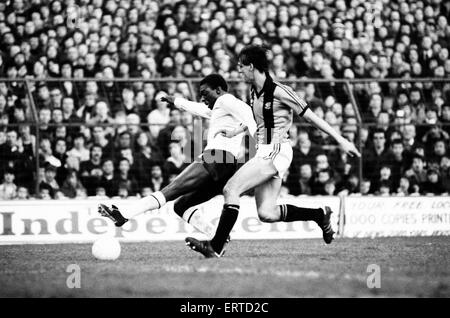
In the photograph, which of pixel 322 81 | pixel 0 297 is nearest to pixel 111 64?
pixel 322 81

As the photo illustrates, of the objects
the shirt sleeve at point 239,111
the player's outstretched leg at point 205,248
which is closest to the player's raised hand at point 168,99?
the shirt sleeve at point 239,111

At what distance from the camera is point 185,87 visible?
15297mm

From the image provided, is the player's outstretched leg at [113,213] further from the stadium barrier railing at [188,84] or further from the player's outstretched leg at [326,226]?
the stadium barrier railing at [188,84]

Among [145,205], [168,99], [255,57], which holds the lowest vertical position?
[145,205]

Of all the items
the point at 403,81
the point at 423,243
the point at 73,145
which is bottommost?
the point at 423,243

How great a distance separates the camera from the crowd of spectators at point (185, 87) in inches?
566

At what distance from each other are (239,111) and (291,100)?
40.0 inches

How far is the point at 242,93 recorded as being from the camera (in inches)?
610

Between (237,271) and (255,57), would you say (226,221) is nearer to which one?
(237,271)

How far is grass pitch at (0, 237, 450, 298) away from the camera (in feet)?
23.1

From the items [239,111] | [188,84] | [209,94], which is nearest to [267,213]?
[239,111]

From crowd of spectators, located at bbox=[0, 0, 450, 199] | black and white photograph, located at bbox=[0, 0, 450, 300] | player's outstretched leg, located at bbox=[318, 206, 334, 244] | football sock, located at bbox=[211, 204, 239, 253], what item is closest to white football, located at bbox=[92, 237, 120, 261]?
black and white photograph, located at bbox=[0, 0, 450, 300]
